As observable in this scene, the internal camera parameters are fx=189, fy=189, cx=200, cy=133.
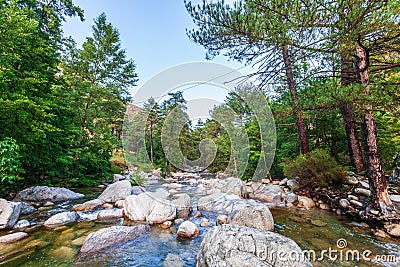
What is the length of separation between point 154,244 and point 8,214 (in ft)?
10.4

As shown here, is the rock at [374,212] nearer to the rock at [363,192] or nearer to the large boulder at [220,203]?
the rock at [363,192]

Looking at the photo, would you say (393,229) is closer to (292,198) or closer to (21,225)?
(292,198)

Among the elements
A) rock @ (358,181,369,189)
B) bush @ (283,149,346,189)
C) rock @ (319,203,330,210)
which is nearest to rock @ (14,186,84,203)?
bush @ (283,149,346,189)

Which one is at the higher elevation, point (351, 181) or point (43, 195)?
point (351, 181)

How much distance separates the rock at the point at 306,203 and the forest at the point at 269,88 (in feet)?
1.69

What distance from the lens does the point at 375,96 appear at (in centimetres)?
340

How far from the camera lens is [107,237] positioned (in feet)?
11.0

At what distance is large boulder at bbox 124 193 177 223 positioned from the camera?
4.62 metres

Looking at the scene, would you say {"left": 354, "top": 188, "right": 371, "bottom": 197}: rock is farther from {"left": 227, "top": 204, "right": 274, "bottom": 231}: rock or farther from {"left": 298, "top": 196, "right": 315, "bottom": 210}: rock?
{"left": 227, "top": 204, "right": 274, "bottom": 231}: rock

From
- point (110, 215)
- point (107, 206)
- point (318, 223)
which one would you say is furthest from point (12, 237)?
point (318, 223)

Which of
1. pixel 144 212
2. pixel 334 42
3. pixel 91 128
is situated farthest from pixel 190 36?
pixel 91 128

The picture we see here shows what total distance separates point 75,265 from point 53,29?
10.9 meters

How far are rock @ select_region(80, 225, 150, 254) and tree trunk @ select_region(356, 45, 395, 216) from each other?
4877mm

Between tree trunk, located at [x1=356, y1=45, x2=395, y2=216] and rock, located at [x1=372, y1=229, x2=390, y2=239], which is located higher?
tree trunk, located at [x1=356, y1=45, x2=395, y2=216]
